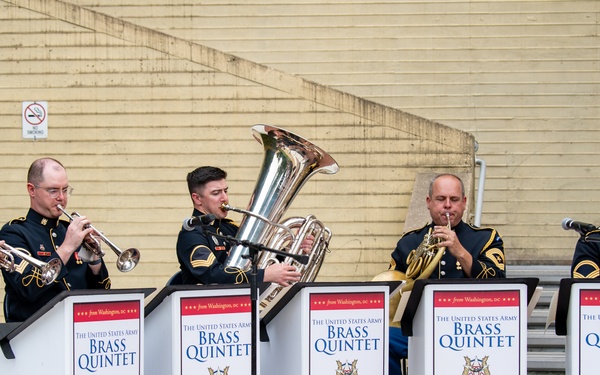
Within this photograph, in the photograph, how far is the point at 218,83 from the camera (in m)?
12.0

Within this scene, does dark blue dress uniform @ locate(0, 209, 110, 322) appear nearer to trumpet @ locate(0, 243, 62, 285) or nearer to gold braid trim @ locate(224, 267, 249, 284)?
trumpet @ locate(0, 243, 62, 285)

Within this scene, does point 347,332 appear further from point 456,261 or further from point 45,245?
point 45,245

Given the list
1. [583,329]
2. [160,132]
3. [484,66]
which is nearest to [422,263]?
[583,329]

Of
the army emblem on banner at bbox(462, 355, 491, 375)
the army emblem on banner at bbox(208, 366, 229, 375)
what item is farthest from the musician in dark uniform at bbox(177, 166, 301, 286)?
the army emblem on banner at bbox(462, 355, 491, 375)

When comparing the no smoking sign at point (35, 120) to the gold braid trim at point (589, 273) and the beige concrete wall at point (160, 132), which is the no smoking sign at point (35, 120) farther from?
the gold braid trim at point (589, 273)

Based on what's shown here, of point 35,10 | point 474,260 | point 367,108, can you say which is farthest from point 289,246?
point 35,10

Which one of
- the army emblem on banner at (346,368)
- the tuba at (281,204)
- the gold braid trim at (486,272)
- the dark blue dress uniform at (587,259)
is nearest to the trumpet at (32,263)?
the tuba at (281,204)

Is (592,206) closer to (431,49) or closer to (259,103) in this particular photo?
(431,49)

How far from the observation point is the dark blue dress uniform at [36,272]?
6.89 meters

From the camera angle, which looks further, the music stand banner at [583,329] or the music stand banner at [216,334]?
the music stand banner at [583,329]

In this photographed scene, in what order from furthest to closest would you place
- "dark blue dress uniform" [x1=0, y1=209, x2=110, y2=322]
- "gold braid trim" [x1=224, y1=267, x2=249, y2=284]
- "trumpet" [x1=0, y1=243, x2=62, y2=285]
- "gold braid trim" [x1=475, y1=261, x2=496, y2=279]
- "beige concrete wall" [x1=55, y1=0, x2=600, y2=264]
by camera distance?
1. "beige concrete wall" [x1=55, y1=0, x2=600, y2=264]
2. "gold braid trim" [x1=475, y1=261, x2=496, y2=279]
3. "gold braid trim" [x1=224, y1=267, x2=249, y2=284]
4. "dark blue dress uniform" [x1=0, y1=209, x2=110, y2=322]
5. "trumpet" [x1=0, y1=243, x2=62, y2=285]

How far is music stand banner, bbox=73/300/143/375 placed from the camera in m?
6.09

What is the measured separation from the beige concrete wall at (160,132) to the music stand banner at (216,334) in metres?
5.26

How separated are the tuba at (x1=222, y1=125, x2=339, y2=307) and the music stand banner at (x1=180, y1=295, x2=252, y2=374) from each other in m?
1.07
